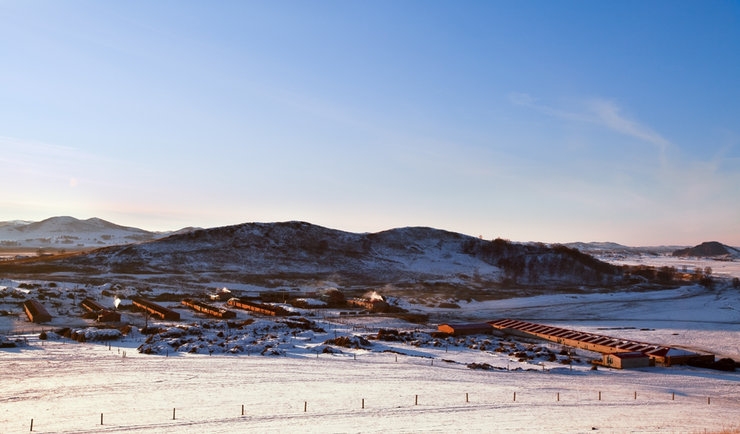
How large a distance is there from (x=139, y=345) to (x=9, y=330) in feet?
48.7

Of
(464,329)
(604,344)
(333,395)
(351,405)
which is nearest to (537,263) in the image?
(464,329)

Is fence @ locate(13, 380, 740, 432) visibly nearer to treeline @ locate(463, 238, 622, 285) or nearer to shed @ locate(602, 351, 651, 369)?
shed @ locate(602, 351, 651, 369)

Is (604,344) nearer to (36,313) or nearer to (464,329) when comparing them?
(464,329)

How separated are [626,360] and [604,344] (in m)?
6.65

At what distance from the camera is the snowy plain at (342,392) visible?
24.9m

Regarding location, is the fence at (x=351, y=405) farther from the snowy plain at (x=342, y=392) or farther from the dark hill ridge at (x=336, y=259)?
the dark hill ridge at (x=336, y=259)

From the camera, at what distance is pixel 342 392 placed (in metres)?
31.3

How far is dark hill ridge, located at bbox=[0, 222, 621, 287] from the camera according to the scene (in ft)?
403

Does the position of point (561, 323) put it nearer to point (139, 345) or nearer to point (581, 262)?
point (139, 345)

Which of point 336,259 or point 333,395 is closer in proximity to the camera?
point 333,395

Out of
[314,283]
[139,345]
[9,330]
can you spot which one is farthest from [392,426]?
[314,283]

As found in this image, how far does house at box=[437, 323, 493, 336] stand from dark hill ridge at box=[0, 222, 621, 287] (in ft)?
203

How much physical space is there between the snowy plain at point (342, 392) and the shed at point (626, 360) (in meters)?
1.24

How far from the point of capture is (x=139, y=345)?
4544cm
